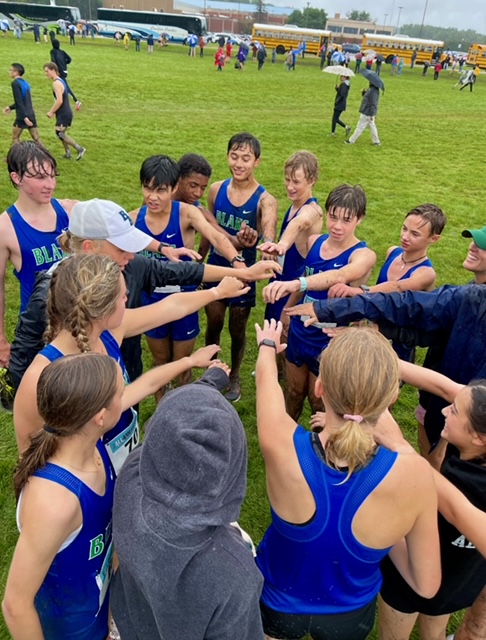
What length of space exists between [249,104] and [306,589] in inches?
827

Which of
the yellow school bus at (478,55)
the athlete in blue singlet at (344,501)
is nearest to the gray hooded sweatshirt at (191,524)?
the athlete in blue singlet at (344,501)

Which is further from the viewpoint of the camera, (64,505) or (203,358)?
(203,358)

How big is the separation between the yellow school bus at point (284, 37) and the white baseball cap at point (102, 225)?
48148 mm

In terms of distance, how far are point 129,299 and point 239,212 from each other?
1871mm

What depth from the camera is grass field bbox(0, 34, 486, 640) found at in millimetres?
5961

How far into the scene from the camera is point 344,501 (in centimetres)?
164

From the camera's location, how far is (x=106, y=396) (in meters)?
1.80

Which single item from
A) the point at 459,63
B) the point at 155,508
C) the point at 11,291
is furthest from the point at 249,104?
the point at 459,63

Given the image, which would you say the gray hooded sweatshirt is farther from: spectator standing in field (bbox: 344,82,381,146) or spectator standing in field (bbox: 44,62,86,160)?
spectator standing in field (bbox: 344,82,381,146)

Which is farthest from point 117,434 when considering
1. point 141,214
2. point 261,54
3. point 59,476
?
point 261,54

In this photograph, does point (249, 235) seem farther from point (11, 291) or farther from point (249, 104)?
point (249, 104)

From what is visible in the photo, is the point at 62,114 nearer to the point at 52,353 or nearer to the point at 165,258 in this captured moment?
the point at 165,258

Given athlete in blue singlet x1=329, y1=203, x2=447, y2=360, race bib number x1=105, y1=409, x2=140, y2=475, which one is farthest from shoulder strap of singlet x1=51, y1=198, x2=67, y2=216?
athlete in blue singlet x1=329, y1=203, x2=447, y2=360

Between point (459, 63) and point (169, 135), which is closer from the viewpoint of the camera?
point (169, 135)
